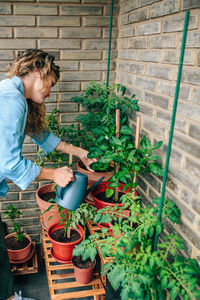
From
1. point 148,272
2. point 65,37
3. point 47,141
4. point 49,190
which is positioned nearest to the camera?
point 148,272

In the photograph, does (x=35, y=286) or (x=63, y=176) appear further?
(x=35, y=286)

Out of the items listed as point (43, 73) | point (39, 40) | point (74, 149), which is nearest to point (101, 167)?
point (74, 149)

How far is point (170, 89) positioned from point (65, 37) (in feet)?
3.47

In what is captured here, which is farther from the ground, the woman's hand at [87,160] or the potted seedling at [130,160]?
the potted seedling at [130,160]

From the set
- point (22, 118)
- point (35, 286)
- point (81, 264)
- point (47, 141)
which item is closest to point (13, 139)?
point (22, 118)

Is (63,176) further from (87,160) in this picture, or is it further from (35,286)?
(35,286)

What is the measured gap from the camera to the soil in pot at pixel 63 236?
175cm

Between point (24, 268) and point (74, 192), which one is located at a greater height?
point (74, 192)

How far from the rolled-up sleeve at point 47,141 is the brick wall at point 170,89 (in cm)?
54

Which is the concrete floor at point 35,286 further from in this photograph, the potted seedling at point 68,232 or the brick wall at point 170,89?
the brick wall at point 170,89

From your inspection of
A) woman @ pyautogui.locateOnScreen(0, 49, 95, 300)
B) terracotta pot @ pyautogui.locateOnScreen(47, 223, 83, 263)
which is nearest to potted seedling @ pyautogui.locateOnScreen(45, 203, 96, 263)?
terracotta pot @ pyautogui.locateOnScreen(47, 223, 83, 263)

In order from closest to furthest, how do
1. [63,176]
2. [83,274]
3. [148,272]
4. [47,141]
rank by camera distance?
[148,272]
[63,176]
[83,274]
[47,141]

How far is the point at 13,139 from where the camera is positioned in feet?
4.41

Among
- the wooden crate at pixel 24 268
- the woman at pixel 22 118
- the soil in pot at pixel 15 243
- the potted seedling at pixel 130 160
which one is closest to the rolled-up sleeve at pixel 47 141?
the woman at pixel 22 118
